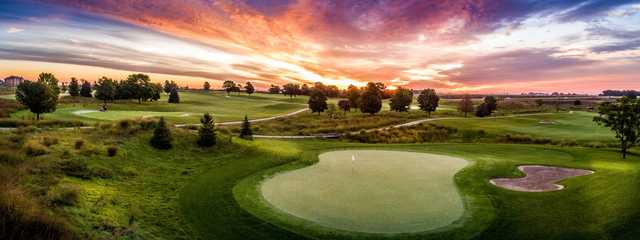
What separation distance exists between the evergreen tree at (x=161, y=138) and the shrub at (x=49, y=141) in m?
5.56

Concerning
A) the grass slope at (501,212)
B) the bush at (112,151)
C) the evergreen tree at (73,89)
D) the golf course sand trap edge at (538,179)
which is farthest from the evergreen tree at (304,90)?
the grass slope at (501,212)

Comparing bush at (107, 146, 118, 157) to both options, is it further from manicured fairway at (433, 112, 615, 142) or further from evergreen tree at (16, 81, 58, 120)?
manicured fairway at (433, 112, 615, 142)

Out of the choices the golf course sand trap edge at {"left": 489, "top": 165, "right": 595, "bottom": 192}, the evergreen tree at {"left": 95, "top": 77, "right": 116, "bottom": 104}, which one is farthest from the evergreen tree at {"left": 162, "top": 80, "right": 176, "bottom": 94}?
the golf course sand trap edge at {"left": 489, "top": 165, "right": 595, "bottom": 192}

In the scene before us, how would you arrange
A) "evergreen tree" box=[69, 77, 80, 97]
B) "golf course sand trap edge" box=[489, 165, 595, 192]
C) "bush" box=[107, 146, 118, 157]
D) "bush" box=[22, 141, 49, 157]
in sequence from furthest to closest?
"evergreen tree" box=[69, 77, 80, 97], "bush" box=[107, 146, 118, 157], "golf course sand trap edge" box=[489, 165, 595, 192], "bush" box=[22, 141, 49, 157]

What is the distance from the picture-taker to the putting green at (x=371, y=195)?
39.6 ft

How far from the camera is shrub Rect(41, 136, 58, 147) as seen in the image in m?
19.1

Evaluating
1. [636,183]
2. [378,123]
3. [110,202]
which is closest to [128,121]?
[110,202]

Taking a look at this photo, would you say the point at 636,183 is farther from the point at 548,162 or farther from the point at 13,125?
the point at 13,125

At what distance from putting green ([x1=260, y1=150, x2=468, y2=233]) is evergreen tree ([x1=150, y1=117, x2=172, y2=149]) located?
410 inches

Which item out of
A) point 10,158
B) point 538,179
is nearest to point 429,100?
point 538,179

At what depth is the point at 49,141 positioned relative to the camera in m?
19.6

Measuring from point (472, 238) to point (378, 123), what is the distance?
169 ft

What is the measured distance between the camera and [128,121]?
27875mm

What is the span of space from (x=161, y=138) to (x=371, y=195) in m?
16.7
